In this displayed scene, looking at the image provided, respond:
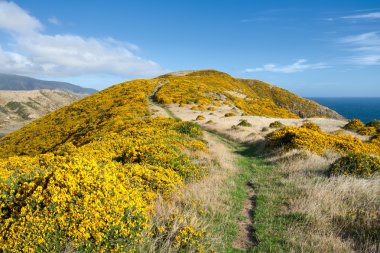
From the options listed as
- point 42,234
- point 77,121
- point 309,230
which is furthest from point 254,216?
point 77,121

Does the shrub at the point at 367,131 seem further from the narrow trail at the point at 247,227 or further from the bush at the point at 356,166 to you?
the narrow trail at the point at 247,227

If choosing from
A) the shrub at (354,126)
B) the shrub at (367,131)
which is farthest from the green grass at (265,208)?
the shrub at (354,126)

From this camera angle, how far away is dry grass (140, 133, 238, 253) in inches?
259

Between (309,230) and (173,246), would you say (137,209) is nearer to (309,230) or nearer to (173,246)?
(173,246)

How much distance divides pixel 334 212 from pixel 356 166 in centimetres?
549

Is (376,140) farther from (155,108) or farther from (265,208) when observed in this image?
(155,108)

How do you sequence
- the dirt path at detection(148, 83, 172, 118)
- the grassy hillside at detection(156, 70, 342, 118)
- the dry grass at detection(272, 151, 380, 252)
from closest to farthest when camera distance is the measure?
the dry grass at detection(272, 151, 380, 252) < the dirt path at detection(148, 83, 172, 118) < the grassy hillside at detection(156, 70, 342, 118)

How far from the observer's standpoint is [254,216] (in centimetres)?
905

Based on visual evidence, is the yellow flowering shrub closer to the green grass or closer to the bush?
the green grass

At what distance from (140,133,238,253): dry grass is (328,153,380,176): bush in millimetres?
4985

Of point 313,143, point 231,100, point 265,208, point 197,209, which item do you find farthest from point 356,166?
point 231,100

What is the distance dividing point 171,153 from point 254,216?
586cm

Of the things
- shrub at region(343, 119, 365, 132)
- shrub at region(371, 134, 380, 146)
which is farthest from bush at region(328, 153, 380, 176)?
shrub at region(343, 119, 365, 132)

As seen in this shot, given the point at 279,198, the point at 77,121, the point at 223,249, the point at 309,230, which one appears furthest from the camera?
the point at 77,121
